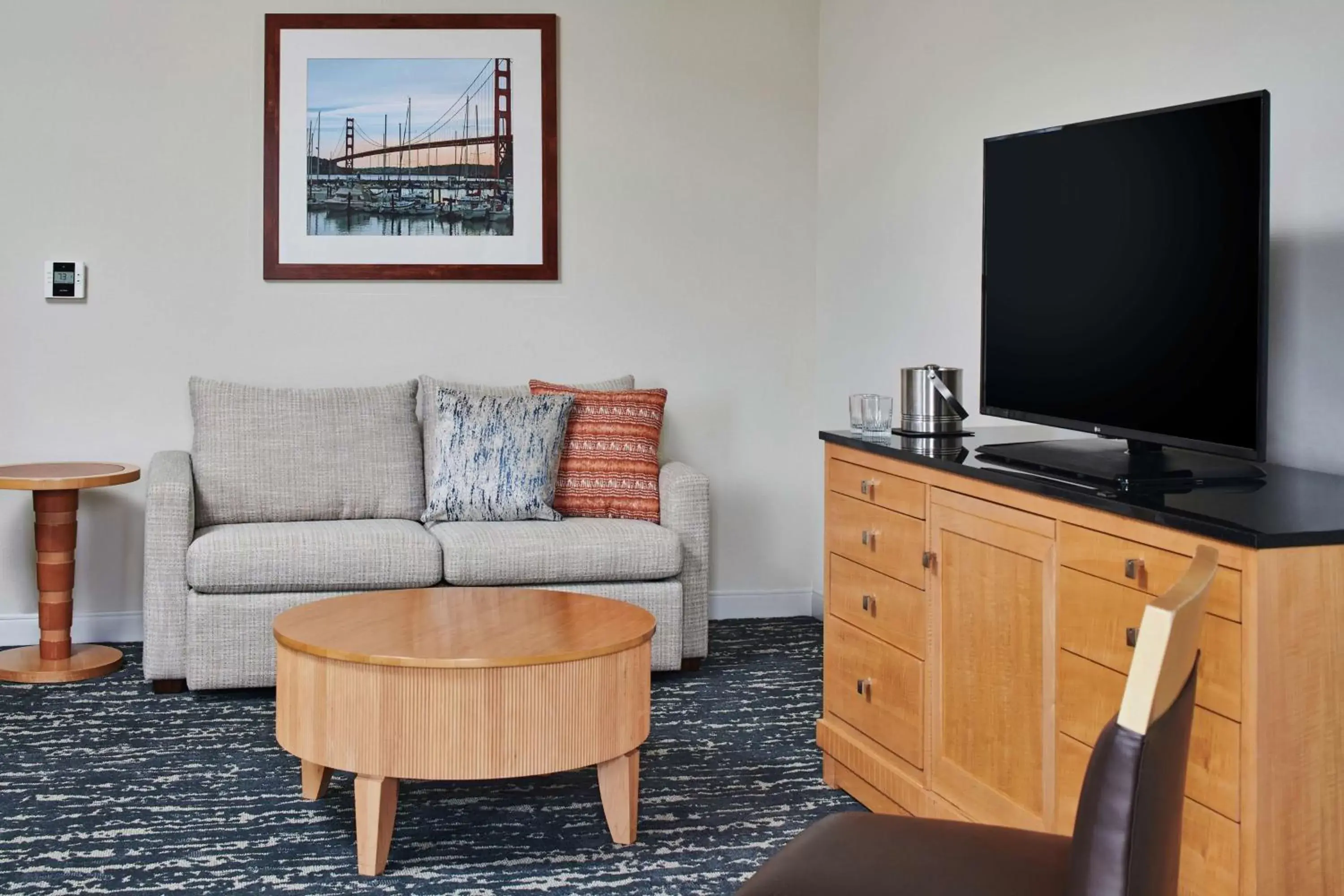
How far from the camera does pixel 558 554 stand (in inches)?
154

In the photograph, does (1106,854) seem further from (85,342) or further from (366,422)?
(85,342)

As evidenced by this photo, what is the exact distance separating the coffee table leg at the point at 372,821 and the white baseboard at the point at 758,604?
8.05 ft

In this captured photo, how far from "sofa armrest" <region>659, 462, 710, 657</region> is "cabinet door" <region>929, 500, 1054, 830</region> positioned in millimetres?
1519

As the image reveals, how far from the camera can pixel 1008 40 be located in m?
3.46

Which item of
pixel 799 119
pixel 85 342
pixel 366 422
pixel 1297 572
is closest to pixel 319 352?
pixel 366 422

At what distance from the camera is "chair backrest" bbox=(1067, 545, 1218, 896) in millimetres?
1104

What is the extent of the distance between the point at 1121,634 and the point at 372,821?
1470mm

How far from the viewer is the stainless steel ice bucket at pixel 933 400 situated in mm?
2994

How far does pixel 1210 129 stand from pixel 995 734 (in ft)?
3.67

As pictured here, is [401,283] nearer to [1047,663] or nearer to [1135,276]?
[1135,276]

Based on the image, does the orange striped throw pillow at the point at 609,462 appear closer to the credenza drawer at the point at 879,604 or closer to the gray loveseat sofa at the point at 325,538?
the gray loveseat sofa at the point at 325,538

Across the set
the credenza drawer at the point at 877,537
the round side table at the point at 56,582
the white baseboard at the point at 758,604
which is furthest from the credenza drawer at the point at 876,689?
the round side table at the point at 56,582

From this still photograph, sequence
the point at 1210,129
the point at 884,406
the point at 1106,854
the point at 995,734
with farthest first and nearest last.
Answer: the point at 884,406
the point at 995,734
the point at 1210,129
the point at 1106,854

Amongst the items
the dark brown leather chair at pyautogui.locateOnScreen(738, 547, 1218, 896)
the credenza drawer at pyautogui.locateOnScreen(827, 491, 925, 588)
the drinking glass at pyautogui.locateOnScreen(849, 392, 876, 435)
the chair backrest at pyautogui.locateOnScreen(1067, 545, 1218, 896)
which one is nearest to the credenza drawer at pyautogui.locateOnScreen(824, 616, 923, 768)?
the credenza drawer at pyautogui.locateOnScreen(827, 491, 925, 588)
